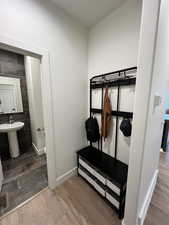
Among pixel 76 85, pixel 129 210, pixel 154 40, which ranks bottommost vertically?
pixel 129 210

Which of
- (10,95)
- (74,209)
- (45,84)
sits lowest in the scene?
(74,209)

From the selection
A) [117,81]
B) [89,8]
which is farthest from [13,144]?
[89,8]

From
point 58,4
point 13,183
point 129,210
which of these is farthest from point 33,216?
point 58,4

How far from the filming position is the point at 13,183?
1.74 meters

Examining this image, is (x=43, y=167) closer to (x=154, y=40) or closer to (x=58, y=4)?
(x=154, y=40)

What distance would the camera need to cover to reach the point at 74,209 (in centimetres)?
134

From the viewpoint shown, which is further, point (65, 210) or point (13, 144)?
point (13, 144)

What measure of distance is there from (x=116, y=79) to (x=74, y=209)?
1877mm

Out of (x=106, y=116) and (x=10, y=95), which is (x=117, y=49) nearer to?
(x=106, y=116)

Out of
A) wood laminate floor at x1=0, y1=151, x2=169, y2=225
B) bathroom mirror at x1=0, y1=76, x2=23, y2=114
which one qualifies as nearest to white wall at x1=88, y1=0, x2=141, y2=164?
wood laminate floor at x1=0, y1=151, x2=169, y2=225

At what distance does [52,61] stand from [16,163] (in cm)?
229

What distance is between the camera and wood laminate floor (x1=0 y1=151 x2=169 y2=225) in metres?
1.21

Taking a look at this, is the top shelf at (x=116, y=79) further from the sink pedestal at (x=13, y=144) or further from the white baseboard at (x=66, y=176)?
the sink pedestal at (x=13, y=144)

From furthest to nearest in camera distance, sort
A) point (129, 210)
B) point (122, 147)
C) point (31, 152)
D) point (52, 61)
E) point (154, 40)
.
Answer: point (31, 152), point (122, 147), point (52, 61), point (129, 210), point (154, 40)
